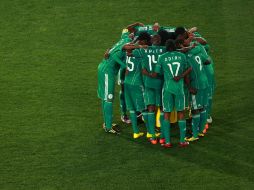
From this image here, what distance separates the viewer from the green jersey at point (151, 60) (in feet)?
40.5

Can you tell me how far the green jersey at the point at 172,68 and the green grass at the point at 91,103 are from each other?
3.94ft

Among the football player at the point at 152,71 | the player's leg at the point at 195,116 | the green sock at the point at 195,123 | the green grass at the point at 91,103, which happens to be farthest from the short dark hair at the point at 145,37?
the green grass at the point at 91,103

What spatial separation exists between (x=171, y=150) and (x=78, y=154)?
1.65 m

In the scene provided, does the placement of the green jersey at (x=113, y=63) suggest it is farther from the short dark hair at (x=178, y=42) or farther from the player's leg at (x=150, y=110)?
the short dark hair at (x=178, y=42)

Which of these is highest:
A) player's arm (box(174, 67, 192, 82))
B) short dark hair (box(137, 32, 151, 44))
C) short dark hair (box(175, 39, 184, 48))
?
short dark hair (box(137, 32, 151, 44))

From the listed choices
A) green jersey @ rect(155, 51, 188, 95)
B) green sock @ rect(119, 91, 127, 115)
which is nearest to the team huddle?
green jersey @ rect(155, 51, 188, 95)

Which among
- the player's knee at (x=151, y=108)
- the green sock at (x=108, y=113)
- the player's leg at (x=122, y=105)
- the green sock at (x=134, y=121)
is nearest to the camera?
the player's knee at (x=151, y=108)

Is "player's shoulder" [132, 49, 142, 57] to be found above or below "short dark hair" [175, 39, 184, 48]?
below

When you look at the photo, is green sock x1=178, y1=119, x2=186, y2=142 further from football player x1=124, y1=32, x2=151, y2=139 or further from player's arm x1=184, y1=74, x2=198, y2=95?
football player x1=124, y1=32, x2=151, y2=139

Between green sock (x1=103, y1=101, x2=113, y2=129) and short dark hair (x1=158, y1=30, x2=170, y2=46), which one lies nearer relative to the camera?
short dark hair (x1=158, y1=30, x2=170, y2=46)

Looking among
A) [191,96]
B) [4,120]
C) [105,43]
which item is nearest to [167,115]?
[191,96]

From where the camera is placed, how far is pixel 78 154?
492 inches

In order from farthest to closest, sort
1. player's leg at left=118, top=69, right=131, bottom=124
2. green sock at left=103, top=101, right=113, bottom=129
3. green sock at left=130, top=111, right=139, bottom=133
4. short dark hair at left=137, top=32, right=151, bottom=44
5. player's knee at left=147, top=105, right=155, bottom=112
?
player's leg at left=118, top=69, right=131, bottom=124 < green sock at left=103, top=101, right=113, bottom=129 < green sock at left=130, top=111, right=139, bottom=133 < player's knee at left=147, top=105, right=155, bottom=112 < short dark hair at left=137, top=32, right=151, bottom=44

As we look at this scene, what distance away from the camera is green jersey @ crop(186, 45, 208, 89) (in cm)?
1233
